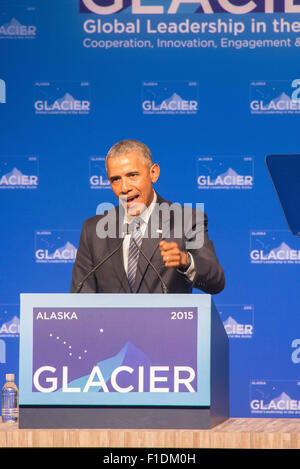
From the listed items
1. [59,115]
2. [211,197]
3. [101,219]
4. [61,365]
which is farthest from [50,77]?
[61,365]

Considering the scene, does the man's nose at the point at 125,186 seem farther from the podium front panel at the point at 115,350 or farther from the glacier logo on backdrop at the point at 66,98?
the glacier logo on backdrop at the point at 66,98

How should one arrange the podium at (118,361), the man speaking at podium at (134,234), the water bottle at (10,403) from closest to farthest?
the podium at (118,361)
the water bottle at (10,403)
the man speaking at podium at (134,234)

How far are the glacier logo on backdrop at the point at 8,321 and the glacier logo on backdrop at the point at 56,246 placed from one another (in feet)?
1.16

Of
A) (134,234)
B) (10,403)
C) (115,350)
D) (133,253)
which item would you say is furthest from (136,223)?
(115,350)

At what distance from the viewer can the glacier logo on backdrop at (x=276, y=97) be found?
16.2 ft

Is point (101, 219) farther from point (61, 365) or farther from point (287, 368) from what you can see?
point (287, 368)

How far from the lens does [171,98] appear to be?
4.98m

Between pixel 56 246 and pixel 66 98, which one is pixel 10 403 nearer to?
pixel 56 246

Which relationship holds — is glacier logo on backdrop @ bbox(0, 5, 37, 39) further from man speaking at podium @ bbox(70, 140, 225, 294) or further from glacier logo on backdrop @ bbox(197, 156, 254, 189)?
man speaking at podium @ bbox(70, 140, 225, 294)

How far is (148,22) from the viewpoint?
16.4 ft

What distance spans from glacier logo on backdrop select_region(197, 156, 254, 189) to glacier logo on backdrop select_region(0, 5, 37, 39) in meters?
1.48

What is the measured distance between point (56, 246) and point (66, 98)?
3.20 feet

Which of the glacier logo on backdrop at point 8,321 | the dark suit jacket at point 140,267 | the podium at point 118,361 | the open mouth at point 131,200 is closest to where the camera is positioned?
the podium at point 118,361

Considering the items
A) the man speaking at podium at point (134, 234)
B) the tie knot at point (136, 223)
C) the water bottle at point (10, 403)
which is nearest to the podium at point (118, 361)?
the water bottle at point (10, 403)
